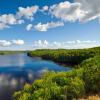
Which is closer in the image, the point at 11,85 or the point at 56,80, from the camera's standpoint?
the point at 56,80

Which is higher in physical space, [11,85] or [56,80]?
[56,80]

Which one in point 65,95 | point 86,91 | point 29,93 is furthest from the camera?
point 86,91

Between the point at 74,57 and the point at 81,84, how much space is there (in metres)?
93.9

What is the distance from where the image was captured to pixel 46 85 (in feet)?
108

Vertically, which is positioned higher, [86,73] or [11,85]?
[86,73]

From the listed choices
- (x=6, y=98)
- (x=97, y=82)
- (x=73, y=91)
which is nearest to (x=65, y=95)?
(x=73, y=91)

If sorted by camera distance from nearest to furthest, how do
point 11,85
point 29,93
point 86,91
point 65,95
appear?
point 65,95, point 29,93, point 86,91, point 11,85

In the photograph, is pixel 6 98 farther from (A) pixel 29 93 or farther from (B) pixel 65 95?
(B) pixel 65 95

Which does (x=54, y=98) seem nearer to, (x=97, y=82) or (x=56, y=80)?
(x=56, y=80)

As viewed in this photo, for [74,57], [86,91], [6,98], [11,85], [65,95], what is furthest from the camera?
[74,57]

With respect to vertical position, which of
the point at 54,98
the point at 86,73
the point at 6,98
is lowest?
the point at 6,98

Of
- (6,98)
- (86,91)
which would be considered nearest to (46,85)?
(86,91)

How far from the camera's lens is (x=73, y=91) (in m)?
31.1

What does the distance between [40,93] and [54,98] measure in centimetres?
248
